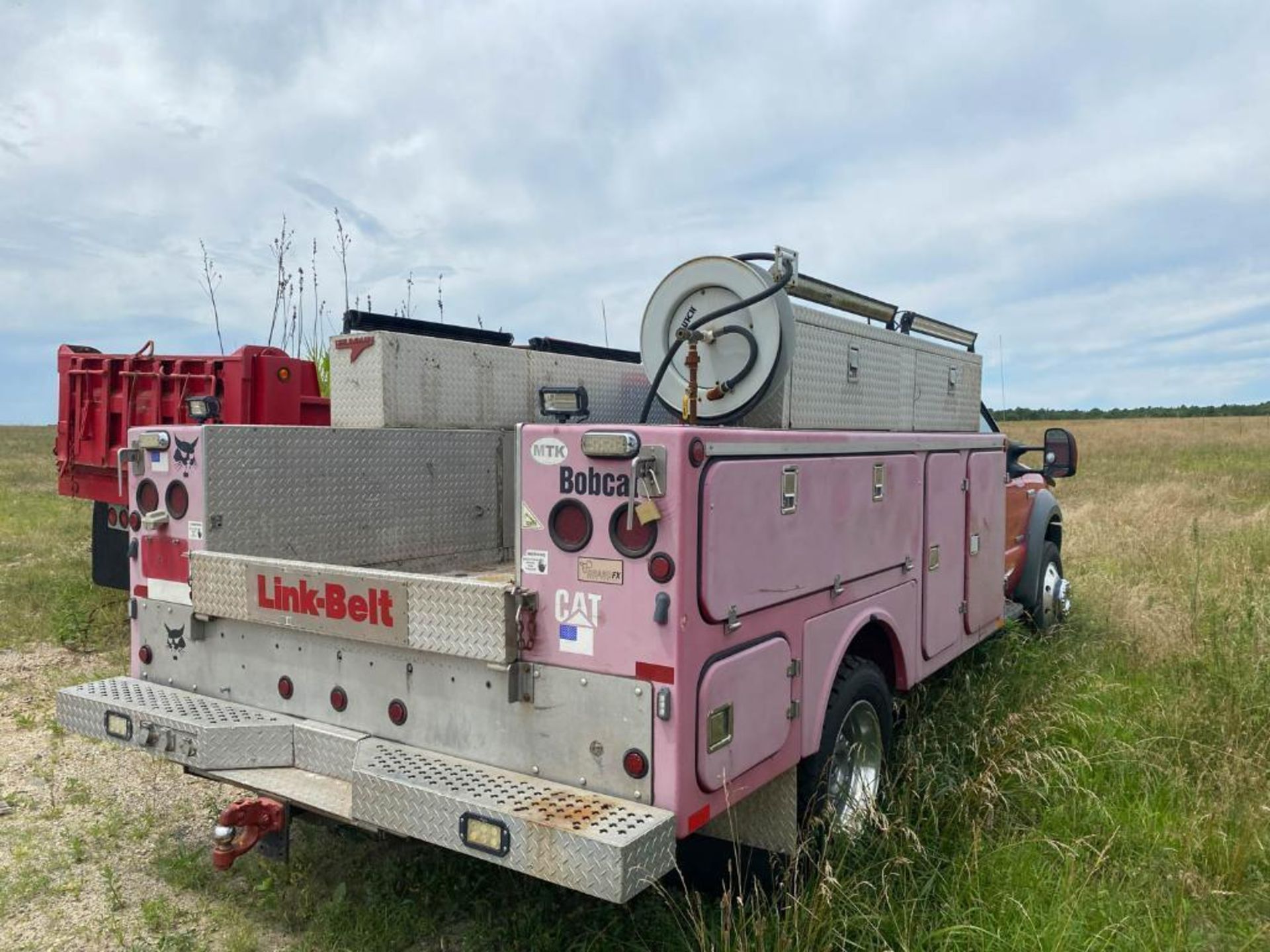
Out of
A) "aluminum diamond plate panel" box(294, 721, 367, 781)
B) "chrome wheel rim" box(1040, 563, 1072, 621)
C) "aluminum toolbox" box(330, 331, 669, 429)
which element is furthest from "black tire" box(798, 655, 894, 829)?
"chrome wheel rim" box(1040, 563, 1072, 621)

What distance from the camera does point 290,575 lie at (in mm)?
3330

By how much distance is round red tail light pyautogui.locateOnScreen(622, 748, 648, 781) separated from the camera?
2.68 meters

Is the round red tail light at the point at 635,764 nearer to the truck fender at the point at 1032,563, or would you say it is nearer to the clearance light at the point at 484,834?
the clearance light at the point at 484,834

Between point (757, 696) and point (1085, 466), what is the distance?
25.1 meters

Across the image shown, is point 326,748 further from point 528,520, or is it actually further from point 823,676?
point 823,676

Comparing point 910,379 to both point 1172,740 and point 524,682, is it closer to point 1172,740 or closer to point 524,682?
point 1172,740

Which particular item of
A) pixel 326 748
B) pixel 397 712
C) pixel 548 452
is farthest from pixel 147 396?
pixel 548 452

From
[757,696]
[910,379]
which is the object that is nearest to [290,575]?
[757,696]

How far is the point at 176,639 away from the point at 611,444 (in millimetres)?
2206

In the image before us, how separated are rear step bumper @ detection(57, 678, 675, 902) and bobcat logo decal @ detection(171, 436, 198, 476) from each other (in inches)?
34.6

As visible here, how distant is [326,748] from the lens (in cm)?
329

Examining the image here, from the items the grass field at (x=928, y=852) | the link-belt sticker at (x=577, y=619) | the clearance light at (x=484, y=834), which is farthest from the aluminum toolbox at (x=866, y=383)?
the clearance light at (x=484, y=834)

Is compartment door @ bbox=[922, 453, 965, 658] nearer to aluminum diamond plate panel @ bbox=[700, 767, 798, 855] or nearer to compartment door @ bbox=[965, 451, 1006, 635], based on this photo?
compartment door @ bbox=[965, 451, 1006, 635]

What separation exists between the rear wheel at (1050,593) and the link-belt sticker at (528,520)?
4.94m
